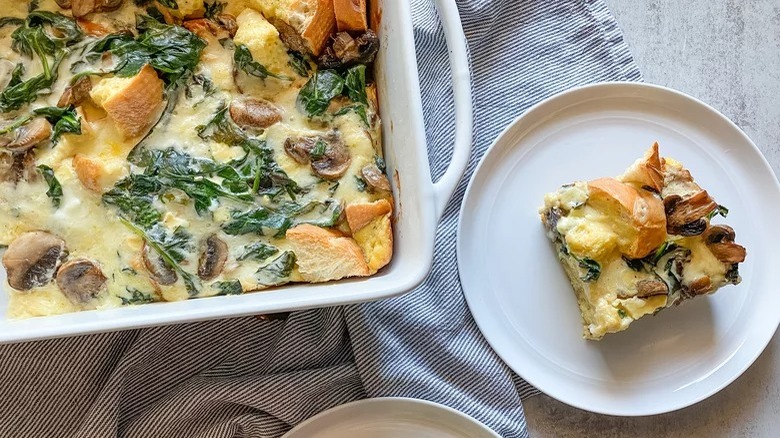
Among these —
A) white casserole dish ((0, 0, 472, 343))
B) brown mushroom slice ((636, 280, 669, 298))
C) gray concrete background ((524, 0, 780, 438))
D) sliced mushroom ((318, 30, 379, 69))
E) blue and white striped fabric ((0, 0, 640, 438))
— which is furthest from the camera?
gray concrete background ((524, 0, 780, 438))

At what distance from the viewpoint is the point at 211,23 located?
1789mm

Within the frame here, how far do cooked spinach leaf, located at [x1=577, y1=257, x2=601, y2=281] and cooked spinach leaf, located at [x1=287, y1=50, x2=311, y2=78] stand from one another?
804 mm

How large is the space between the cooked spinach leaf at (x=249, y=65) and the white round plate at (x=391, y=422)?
830mm

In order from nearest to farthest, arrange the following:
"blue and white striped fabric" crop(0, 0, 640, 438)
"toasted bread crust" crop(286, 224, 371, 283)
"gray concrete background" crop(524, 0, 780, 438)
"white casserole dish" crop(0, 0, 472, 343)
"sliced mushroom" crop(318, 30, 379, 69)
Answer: "white casserole dish" crop(0, 0, 472, 343), "toasted bread crust" crop(286, 224, 371, 283), "sliced mushroom" crop(318, 30, 379, 69), "blue and white striped fabric" crop(0, 0, 640, 438), "gray concrete background" crop(524, 0, 780, 438)

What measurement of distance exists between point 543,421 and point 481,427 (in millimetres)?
268

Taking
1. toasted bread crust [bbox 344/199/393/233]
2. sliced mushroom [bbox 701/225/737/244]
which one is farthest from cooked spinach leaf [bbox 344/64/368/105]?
sliced mushroom [bbox 701/225/737/244]

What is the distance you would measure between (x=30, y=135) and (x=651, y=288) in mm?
1473

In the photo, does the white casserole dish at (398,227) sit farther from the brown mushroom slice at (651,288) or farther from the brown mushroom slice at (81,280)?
the brown mushroom slice at (651,288)

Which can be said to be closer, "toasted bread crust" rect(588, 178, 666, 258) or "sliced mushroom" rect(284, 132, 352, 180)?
"sliced mushroom" rect(284, 132, 352, 180)

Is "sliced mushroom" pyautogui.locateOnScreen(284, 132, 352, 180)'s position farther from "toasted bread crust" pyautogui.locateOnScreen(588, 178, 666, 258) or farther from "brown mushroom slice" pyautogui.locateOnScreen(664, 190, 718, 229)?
"brown mushroom slice" pyautogui.locateOnScreen(664, 190, 718, 229)

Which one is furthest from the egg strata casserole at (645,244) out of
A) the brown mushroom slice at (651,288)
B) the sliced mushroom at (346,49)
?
the sliced mushroom at (346,49)

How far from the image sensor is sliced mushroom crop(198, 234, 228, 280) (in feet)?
5.46

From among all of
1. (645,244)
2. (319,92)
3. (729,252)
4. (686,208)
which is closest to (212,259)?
(319,92)

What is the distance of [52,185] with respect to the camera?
1695 mm
